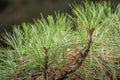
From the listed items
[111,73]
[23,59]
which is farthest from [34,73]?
[111,73]

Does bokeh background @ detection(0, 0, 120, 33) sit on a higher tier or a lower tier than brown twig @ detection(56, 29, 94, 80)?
higher

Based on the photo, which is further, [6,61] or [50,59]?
[6,61]

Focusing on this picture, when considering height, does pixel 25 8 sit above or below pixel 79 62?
above

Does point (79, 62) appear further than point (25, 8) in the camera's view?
No

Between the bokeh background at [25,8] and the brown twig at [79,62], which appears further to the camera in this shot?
the bokeh background at [25,8]

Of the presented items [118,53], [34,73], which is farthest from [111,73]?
[34,73]

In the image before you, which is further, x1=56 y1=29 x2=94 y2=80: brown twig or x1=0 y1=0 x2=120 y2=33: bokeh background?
x1=0 y1=0 x2=120 y2=33: bokeh background

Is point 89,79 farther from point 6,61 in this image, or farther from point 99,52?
point 6,61

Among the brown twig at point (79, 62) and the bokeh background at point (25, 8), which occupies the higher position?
the bokeh background at point (25, 8)

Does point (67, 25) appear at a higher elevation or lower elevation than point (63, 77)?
higher
